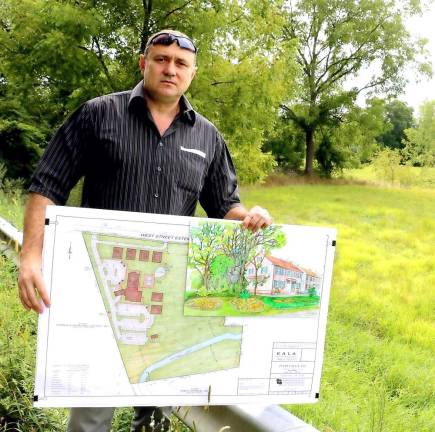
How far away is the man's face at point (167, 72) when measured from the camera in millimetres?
2719

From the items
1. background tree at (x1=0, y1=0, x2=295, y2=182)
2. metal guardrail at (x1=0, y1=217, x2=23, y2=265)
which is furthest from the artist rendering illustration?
background tree at (x1=0, y1=0, x2=295, y2=182)

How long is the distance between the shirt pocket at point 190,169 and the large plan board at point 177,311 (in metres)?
0.50

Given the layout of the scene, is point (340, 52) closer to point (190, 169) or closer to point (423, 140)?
point (423, 140)

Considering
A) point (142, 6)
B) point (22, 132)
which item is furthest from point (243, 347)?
point (22, 132)

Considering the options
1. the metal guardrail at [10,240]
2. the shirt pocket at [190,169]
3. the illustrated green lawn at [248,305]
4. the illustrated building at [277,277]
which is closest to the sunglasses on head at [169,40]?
the shirt pocket at [190,169]

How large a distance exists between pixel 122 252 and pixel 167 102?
0.87 m

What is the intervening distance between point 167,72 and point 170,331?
1250 mm

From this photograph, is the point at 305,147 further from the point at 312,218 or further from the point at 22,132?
the point at 22,132

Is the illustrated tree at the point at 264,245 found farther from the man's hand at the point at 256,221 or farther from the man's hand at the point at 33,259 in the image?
the man's hand at the point at 33,259

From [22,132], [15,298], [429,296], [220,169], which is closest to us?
[220,169]

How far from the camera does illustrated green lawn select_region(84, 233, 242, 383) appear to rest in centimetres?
233

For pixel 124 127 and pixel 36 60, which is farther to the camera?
pixel 36 60

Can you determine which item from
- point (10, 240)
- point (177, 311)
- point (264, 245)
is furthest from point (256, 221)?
point (10, 240)

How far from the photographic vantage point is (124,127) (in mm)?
2699
